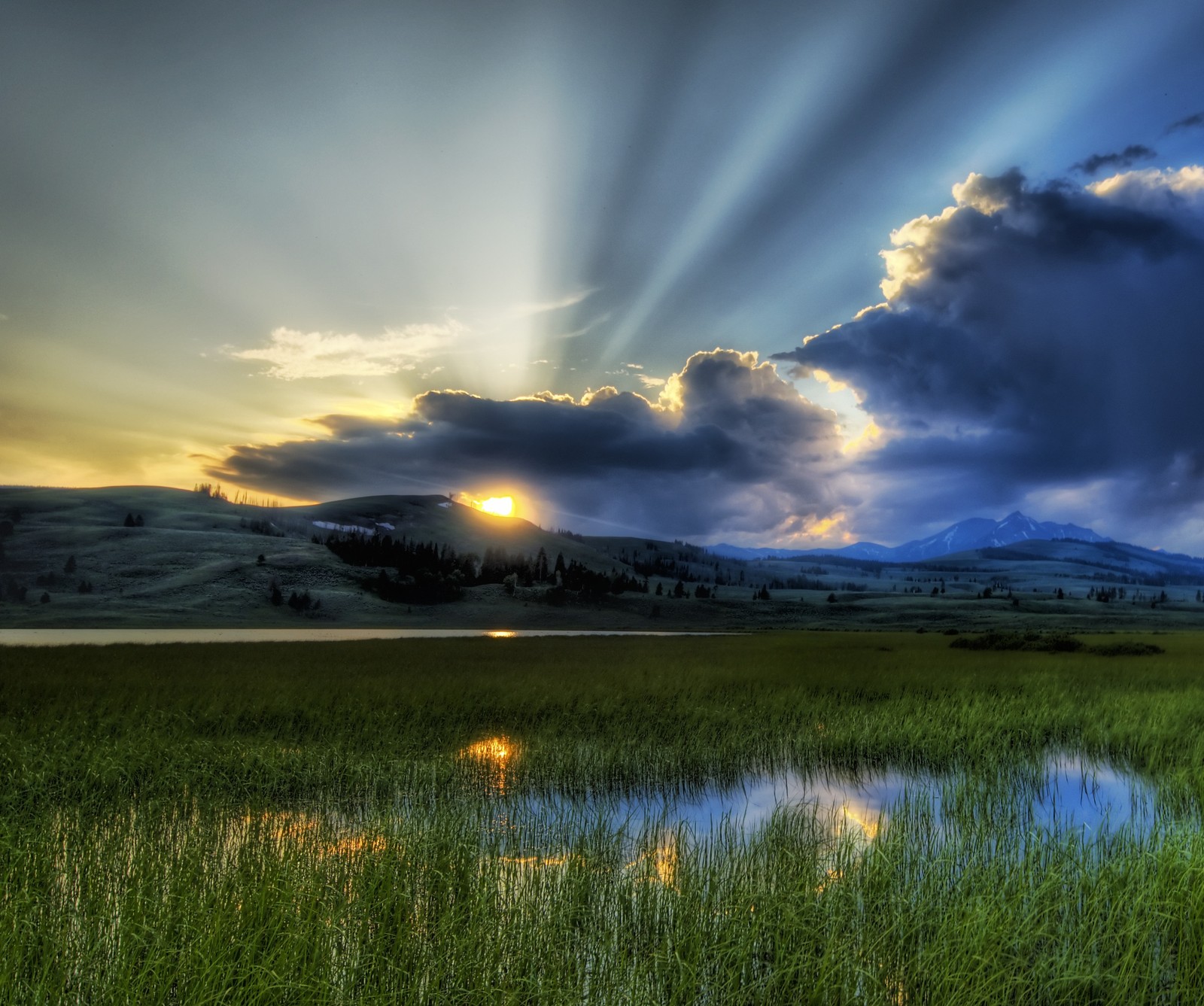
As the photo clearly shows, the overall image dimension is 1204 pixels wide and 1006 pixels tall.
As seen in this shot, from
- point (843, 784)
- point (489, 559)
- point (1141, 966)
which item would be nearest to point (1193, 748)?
point (843, 784)

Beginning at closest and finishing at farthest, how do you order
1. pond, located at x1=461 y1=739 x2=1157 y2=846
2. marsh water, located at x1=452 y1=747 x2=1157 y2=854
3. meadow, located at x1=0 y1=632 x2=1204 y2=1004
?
meadow, located at x1=0 y1=632 x2=1204 y2=1004, marsh water, located at x1=452 y1=747 x2=1157 y2=854, pond, located at x1=461 y1=739 x2=1157 y2=846

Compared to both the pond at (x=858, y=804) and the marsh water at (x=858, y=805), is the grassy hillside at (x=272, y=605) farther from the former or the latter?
the marsh water at (x=858, y=805)

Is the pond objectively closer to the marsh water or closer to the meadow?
the marsh water

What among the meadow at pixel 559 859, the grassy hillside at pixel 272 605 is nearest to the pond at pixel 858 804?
the meadow at pixel 559 859

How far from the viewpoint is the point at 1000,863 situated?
8.34 m

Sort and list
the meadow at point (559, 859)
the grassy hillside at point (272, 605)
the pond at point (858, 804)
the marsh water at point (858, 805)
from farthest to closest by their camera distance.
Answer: the grassy hillside at point (272, 605), the pond at point (858, 804), the marsh water at point (858, 805), the meadow at point (559, 859)

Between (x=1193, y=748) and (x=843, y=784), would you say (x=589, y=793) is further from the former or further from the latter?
(x=1193, y=748)

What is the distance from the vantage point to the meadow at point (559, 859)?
19.4ft

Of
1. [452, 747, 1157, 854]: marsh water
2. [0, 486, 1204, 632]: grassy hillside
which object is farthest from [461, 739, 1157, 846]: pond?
[0, 486, 1204, 632]: grassy hillside

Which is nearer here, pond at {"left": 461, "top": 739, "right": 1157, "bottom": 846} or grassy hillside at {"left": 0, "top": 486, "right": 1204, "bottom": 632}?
pond at {"left": 461, "top": 739, "right": 1157, "bottom": 846}

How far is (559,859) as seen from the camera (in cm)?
859

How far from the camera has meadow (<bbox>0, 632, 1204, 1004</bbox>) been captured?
19.4 feet

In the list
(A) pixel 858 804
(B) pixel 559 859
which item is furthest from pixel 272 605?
(B) pixel 559 859

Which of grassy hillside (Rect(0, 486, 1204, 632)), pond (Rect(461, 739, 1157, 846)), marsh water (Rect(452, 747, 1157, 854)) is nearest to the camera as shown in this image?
marsh water (Rect(452, 747, 1157, 854))
